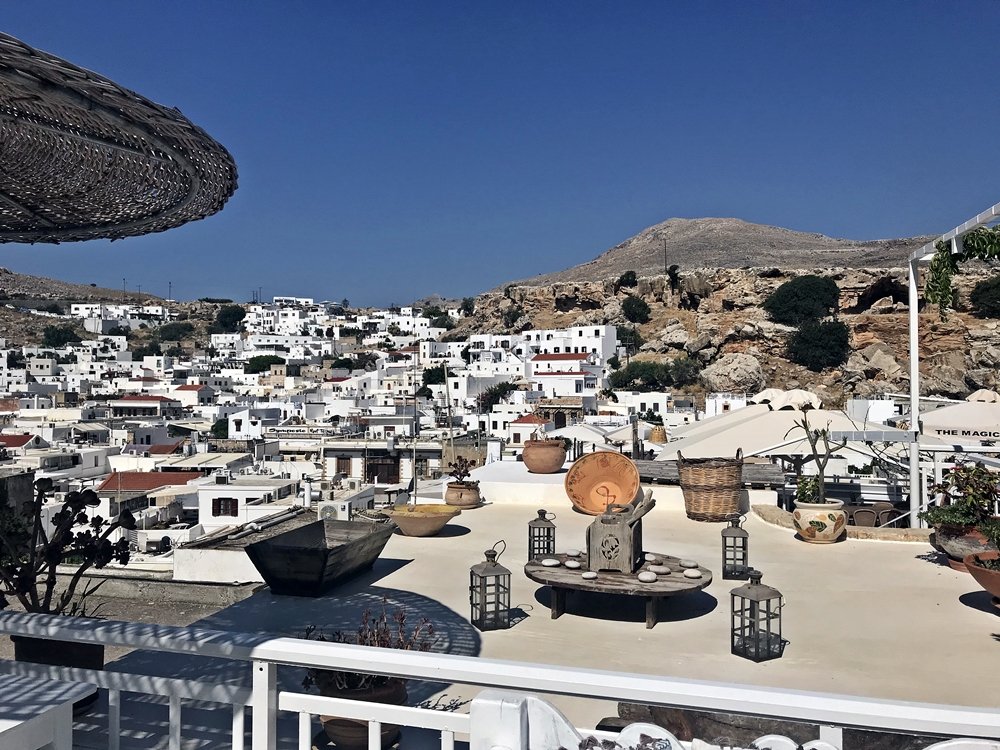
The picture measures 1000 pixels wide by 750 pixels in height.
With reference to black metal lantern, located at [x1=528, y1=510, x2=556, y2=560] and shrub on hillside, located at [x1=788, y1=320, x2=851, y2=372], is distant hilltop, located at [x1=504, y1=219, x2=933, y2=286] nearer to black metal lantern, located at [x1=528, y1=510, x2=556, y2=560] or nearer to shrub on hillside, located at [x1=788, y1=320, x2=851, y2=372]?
shrub on hillside, located at [x1=788, y1=320, x2=851, y2=372]

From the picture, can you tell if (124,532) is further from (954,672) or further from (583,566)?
(954,672)

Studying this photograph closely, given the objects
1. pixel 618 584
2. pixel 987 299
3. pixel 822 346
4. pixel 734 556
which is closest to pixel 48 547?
pixel 618 584

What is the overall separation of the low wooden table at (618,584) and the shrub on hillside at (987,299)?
56267 millimetres

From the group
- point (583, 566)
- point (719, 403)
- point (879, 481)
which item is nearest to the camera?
point (583, 566)

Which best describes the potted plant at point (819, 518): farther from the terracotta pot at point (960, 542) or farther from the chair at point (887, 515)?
the terracotta pot at point (960, 542)

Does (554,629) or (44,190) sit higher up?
(44,190)

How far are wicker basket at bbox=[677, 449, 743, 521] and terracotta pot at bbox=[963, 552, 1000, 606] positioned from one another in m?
3.53

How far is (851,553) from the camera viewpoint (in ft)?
23.2

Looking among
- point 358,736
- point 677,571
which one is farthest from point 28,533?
point 677,571

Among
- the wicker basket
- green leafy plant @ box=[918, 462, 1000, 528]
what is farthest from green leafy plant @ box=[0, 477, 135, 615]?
the wicker basket

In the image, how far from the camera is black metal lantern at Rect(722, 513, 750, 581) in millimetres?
6133

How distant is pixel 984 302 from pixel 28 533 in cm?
6052

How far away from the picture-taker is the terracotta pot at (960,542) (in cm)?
593

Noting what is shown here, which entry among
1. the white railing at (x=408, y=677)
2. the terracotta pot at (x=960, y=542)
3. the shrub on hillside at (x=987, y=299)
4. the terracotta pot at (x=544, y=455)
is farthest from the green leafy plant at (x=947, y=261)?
the shrub on hillside at (x=987, y=299)
